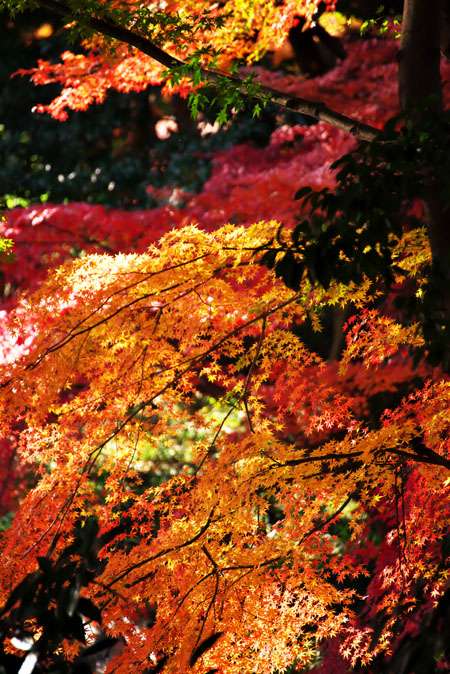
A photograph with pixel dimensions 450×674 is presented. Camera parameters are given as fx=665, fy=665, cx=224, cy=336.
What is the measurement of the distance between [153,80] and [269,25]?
1248 millimetres

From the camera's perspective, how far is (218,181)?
7.07 metres

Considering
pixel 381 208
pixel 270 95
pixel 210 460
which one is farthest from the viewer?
pixel 210 460

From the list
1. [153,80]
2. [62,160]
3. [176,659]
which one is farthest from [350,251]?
[62,160]

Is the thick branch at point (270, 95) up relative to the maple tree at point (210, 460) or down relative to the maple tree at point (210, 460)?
up

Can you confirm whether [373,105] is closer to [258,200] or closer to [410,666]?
[258,200]

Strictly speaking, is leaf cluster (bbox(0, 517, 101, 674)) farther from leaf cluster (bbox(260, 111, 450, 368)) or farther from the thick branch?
the thick branch

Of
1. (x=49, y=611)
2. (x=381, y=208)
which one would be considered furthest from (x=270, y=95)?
(x=49, y=611)

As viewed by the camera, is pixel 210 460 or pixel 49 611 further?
pixel 210 460

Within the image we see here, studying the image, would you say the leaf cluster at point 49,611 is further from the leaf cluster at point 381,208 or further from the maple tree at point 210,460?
the leaf cluster at point 381,208

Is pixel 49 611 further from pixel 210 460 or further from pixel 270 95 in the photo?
pixel 270 95

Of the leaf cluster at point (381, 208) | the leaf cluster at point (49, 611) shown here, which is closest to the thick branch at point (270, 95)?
the leaf cluster at point (381, 208)

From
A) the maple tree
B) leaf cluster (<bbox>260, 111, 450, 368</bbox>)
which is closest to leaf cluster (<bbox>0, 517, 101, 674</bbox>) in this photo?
the maple tree

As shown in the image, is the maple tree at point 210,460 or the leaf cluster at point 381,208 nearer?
the leaf cluster at point 381,208

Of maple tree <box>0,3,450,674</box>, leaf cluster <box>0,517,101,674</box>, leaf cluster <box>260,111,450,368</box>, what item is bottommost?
maple tree <box>0,3,450,674</box>
